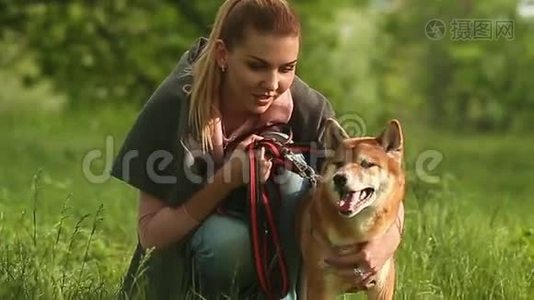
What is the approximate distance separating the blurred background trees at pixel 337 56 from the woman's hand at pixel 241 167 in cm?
495

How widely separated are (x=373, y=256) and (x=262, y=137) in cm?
52

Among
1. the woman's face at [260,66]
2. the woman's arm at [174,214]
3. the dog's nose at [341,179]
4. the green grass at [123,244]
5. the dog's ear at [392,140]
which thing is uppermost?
the woman's face at [260,66]

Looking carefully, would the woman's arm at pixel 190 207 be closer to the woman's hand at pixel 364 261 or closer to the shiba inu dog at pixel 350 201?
the shiba inu dog at pixel 350 201

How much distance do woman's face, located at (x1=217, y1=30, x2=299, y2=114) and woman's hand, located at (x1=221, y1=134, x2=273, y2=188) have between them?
0.15 m

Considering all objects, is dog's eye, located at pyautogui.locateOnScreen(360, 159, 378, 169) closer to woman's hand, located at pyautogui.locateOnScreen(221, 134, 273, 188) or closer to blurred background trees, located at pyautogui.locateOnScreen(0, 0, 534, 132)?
woman's hand, located at pyautogui.locateOnScreen(221, 134, 273, 188)

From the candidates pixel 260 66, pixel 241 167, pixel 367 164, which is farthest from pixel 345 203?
pixel 260 66

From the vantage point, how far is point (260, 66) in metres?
3.36

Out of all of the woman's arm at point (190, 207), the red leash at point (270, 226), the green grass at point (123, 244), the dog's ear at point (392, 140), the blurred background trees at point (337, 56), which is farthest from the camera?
the blurred background trees at point (337, 56)

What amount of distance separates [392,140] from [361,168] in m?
0.14

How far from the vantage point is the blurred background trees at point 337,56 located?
1288 centimetres

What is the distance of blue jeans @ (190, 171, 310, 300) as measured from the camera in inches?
138

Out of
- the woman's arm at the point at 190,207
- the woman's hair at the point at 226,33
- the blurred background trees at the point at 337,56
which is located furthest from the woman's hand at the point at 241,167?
the blurred background trees at the point at 337,56

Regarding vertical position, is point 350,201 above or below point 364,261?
above

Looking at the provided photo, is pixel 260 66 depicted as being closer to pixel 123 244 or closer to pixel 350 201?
pixel 350 201
